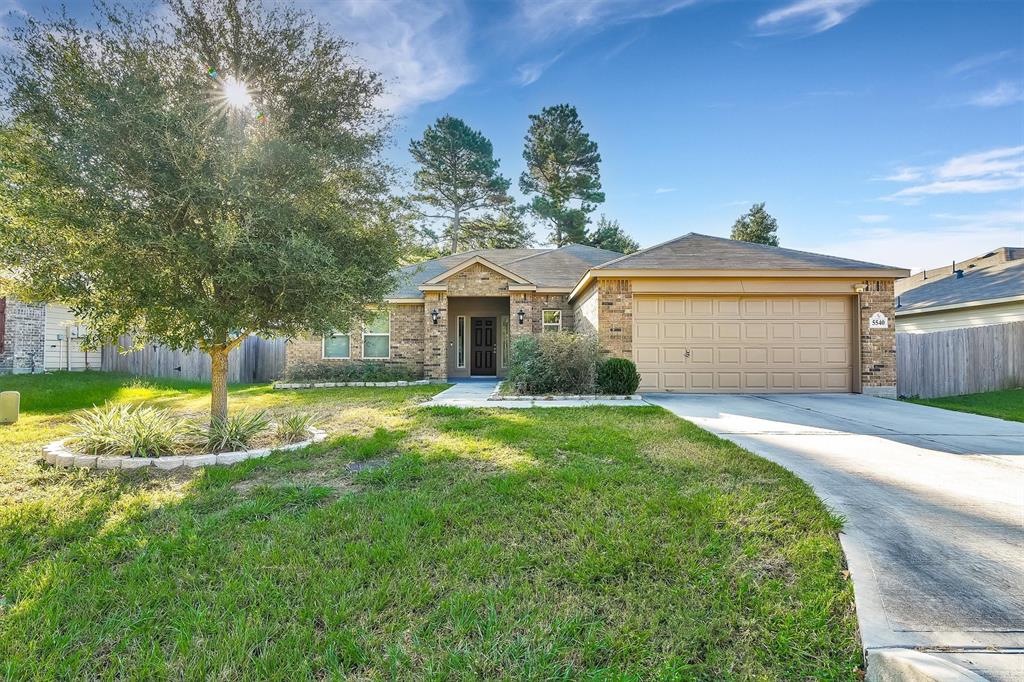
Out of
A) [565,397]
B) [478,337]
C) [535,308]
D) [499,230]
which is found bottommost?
[565,397]

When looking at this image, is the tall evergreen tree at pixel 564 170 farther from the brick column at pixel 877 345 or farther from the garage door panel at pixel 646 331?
the brick column at pixel 877 345

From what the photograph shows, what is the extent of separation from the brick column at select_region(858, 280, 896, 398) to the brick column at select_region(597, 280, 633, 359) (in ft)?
17.2

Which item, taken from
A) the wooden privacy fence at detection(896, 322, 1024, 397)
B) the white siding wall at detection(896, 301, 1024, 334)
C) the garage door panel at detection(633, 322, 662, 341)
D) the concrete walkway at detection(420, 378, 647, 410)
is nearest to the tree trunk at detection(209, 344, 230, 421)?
the concrete walkway at detection(420, 378, 647, 410)

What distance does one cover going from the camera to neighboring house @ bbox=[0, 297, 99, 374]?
14047 mm

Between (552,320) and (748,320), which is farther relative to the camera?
(552,320)

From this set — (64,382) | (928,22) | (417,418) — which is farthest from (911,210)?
(64,382)

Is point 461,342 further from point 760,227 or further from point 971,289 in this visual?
point 760,227

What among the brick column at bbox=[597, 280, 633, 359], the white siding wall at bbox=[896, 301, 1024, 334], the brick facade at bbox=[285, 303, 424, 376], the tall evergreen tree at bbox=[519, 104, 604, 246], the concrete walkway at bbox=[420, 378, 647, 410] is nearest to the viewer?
the concrete walkway at bbox=[420, 378, 647, 410]

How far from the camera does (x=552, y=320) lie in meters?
14.4

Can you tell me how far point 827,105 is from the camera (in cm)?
1055

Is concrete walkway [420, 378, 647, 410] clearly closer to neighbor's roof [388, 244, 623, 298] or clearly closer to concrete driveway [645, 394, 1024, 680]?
concrete driveway [645, 394, 1024, 680]

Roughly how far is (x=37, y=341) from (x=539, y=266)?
17247mm

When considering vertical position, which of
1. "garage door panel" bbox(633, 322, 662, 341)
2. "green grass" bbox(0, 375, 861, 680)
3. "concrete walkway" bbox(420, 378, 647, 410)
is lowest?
"green grass" bbox(0, 375, 861, 680)

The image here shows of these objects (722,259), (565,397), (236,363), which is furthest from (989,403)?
(236,363)
